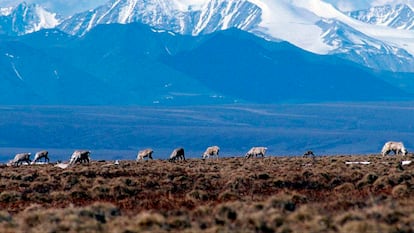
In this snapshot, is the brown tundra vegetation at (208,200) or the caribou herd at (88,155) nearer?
the brown tundra vegetation at (208,200)

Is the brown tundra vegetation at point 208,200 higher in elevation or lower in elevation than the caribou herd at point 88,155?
lower

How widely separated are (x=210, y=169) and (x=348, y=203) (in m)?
16.6

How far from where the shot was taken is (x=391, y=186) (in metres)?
29.1

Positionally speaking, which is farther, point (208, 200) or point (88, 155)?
point (88, 155)

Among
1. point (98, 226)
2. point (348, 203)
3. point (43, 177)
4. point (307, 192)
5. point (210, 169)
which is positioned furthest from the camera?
point (210, 169)

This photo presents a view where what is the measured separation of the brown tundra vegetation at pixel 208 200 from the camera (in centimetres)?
1888

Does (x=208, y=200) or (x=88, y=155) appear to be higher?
(x=88, y=155)

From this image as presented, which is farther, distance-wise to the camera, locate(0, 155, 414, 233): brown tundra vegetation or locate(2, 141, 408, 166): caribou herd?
locate(2, 141, 408, 166): caribou herd

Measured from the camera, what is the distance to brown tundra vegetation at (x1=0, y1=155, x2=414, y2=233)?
1888cm

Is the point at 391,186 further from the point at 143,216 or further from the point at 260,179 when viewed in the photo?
the point at 143,216

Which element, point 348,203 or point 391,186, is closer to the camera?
point 348,203

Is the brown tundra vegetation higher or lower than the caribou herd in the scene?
lower

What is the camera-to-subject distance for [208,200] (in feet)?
86.2

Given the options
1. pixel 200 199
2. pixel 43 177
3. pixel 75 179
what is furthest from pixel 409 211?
pixel 43 177
